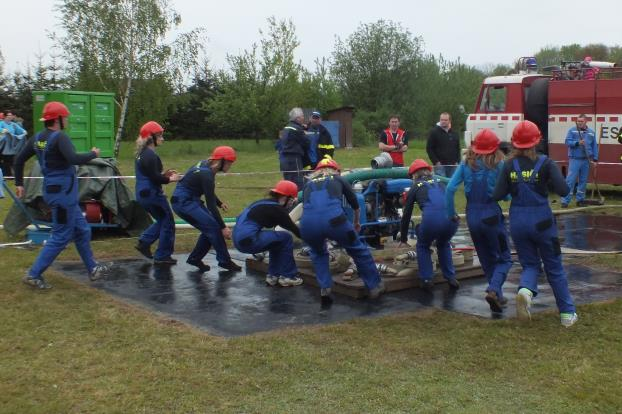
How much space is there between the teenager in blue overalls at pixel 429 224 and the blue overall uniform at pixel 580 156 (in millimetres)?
8064

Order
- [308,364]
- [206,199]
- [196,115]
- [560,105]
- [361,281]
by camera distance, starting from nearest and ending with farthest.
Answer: [308,364]
[361,281]
[206,199]
[560,105]
[196,115]

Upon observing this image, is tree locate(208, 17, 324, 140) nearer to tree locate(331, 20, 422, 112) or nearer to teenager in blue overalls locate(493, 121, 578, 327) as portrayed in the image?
tree locate(331, 20, 422, 112)

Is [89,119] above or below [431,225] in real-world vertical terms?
above

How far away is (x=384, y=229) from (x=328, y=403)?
5435mm

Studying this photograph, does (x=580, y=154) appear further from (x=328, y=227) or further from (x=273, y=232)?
(x=328, y=227)

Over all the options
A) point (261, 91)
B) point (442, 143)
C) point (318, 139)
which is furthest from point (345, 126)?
point (318, 139)

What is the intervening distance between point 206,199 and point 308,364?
352 centimetres

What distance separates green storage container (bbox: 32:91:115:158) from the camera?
1912 centimetres

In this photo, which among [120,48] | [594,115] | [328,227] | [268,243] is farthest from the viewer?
[120,48]

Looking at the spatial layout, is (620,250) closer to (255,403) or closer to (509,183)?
(509,183)

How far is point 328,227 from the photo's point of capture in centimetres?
715

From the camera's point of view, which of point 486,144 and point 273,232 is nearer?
point 486,144

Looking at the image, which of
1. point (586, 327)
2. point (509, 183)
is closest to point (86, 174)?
point (509, 183)

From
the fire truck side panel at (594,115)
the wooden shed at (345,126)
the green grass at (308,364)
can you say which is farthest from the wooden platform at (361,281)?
the wooden shed at (345,126)
